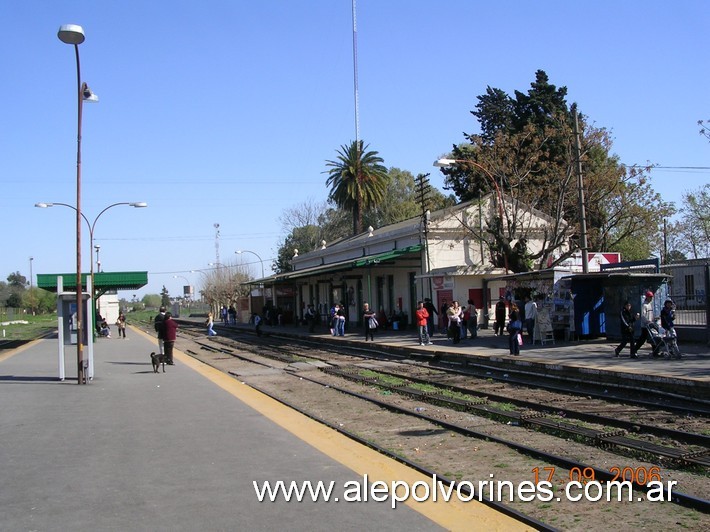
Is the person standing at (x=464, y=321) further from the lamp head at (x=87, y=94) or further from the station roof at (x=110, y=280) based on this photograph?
the station roof at (x=110, y=280)

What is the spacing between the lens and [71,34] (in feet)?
44.9

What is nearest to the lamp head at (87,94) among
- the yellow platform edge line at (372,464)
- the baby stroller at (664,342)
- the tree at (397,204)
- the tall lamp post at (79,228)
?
the tall lamp post at (79,228)

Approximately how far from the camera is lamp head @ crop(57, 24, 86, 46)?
1353 cm

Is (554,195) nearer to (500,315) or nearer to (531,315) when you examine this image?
(500,315)

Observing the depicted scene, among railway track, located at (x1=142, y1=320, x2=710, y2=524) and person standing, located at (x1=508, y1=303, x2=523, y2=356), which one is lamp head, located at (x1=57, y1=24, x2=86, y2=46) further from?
person standing, located at (x1=508, y1=303, x2=523, y2=356)

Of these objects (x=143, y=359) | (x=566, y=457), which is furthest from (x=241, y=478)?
(x=143, y=359)

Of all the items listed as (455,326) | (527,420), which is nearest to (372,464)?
(527,420)

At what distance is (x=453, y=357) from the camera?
2194 cm

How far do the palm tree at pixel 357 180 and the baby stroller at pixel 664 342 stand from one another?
4175 centimetres

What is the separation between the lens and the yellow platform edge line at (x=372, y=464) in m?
5.89

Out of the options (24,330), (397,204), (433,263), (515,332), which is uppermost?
(397,204)

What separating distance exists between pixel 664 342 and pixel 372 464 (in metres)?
12.5

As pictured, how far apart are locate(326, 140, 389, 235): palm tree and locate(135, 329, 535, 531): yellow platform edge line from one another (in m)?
45.6
